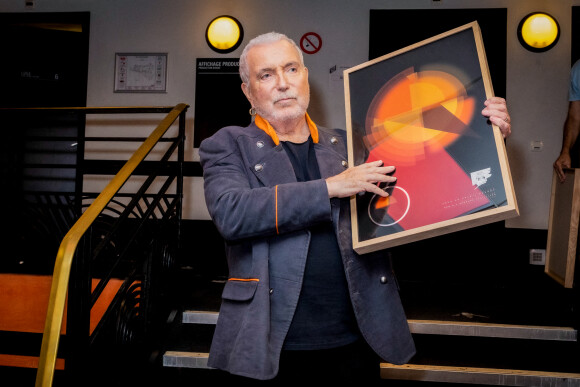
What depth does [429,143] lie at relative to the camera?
1.10m

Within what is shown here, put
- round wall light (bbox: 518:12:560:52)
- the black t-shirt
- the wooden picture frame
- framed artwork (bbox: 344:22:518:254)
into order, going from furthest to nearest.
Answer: round wall light (bbox: 518:12:560:52) < the wooden picture frame < the black t-shirt < framed artwork (bbox: 344:22:518:254)

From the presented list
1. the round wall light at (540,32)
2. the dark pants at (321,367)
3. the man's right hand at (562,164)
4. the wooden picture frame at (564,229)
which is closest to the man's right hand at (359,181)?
the dark pants at (321,367)

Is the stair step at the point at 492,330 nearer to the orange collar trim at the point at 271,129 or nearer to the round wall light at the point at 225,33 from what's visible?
the orange collar trim at the point at 271,129

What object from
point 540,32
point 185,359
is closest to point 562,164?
point 540,32

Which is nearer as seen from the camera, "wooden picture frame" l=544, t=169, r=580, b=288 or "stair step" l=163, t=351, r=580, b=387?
"stair step" l=163, t=351, r=580, b=387

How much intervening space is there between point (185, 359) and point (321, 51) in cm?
288

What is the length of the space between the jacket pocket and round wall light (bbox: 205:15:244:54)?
3.38 metres

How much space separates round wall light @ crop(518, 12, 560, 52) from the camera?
3.81 m

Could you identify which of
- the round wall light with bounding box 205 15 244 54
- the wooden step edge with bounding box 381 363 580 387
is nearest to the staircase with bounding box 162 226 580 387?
the wooden step edge with bounding box 381 363 580 387

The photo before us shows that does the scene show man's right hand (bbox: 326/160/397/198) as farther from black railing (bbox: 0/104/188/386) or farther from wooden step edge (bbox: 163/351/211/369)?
wooden step edge (bbox: 163/351/211/369)

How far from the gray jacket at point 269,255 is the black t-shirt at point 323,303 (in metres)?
0.05

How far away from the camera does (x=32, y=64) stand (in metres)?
4.52

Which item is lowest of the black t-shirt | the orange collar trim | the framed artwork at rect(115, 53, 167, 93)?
the black t-shirt

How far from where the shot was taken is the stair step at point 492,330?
8.31 feet
